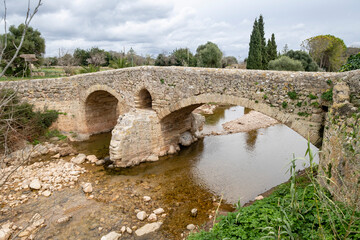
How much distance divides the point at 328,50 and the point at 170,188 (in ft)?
121

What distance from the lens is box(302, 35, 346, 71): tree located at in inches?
1319

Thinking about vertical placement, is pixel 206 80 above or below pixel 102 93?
above

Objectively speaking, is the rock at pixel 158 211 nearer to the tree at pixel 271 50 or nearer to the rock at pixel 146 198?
the rock at pixel 146 198

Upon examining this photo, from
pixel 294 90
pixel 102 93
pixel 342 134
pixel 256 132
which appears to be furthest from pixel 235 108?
pixel 342 134

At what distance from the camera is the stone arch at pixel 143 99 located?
12.4m

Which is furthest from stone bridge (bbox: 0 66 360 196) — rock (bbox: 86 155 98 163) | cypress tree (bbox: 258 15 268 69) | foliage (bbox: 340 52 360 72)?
cypress tree (bbox: 258 15 268 69)

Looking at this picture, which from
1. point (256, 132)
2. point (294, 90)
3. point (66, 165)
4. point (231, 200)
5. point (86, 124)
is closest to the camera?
point (294, 90)

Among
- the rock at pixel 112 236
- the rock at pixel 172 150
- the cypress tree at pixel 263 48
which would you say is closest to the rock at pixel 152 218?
the rock at pixel 112 236

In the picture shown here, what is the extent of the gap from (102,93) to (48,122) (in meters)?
3.91

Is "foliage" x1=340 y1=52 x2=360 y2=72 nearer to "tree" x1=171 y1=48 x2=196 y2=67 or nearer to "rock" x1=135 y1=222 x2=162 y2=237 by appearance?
"rock" x1=135 y1=222 x2=162 y2=237

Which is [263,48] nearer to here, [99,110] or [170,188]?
[99,110]

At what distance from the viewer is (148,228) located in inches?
274

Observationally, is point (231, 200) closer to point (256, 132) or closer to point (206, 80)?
point (206, 80)

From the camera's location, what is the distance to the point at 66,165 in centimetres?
1117
